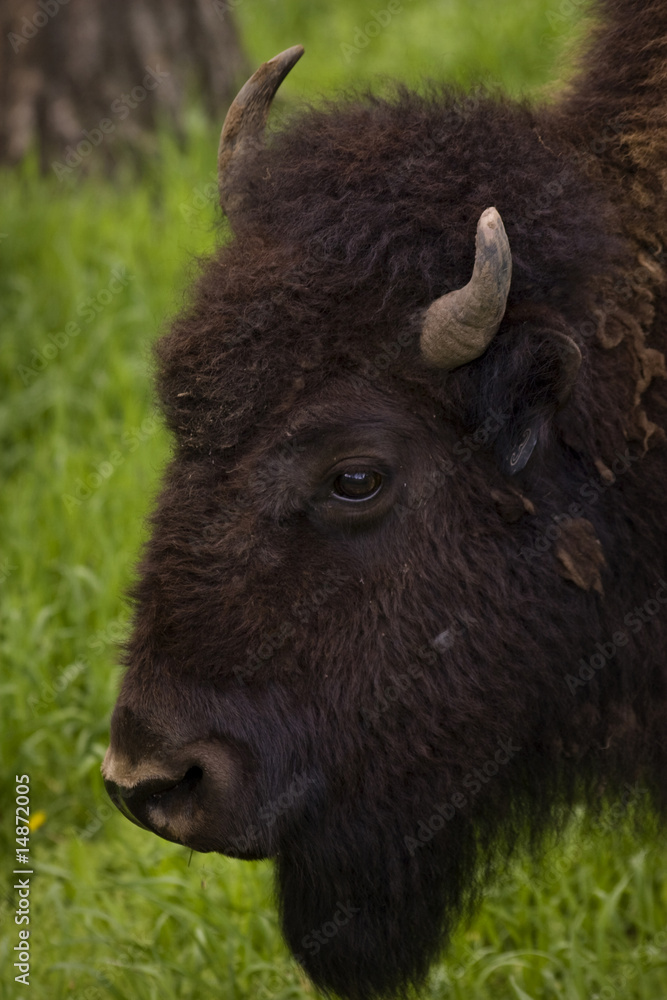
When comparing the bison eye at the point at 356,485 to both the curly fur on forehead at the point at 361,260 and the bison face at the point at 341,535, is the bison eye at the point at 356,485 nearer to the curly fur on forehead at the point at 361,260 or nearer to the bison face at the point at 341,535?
the bison face at the point at 341,535

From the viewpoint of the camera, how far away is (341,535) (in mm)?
2734

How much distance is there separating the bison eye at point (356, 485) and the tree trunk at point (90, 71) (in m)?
5.75

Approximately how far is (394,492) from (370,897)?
112 cm

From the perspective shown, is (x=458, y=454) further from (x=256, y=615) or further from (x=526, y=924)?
(x=526, y=924)

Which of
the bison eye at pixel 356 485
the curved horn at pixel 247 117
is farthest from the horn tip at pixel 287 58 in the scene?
the bison eye at pixel 356 485

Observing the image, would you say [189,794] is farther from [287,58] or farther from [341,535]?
[287,58]

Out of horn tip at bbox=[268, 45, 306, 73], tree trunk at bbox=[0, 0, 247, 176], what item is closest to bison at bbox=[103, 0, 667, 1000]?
horn tip at bbox=[268, 45, 306, 73]

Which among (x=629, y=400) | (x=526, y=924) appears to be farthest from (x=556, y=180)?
(x=526, y=924)

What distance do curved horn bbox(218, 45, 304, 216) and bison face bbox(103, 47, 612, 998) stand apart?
0.34 meters

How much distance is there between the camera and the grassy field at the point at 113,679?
371cm

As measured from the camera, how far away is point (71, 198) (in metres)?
7.55

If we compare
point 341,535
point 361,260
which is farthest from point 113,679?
point 361,260

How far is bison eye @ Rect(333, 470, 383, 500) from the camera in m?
2.71

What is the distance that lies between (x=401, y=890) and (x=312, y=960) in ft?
1.11
